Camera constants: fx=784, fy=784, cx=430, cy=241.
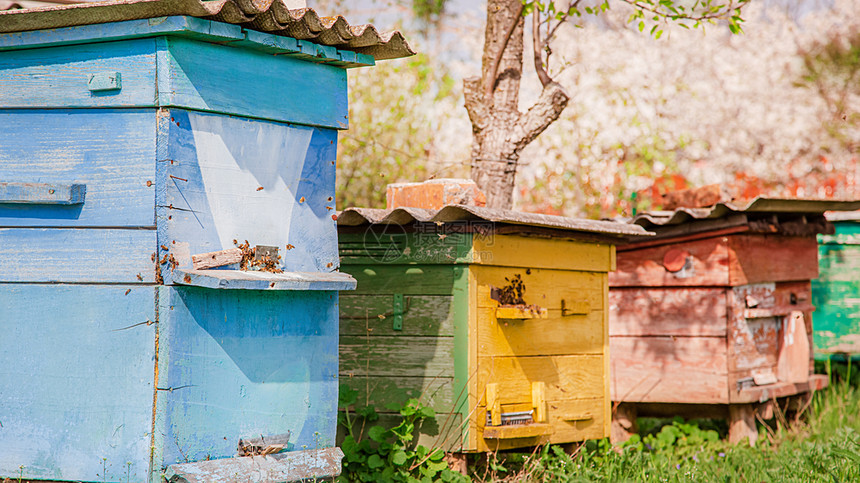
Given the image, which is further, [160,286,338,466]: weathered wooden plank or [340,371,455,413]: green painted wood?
[340,371,455,413]: green painted wood

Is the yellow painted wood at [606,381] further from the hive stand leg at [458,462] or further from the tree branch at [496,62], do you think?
the tree branch at [496,62]

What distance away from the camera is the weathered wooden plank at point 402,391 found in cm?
390

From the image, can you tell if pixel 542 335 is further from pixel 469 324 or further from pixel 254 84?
pixel 254 84

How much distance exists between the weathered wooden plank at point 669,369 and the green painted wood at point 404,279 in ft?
7.39

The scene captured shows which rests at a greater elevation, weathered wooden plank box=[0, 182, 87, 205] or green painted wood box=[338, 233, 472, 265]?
weathered wooden plank box=[0, 182, 87, 205]

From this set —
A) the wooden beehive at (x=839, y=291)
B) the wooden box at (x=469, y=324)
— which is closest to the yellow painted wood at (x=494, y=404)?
the wooden box at (x=469, y=324)

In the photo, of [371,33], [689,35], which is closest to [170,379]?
[371,33]

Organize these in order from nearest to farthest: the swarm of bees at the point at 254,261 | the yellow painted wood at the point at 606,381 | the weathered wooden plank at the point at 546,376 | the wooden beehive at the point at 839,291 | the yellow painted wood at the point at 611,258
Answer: the swarm of bees at the point at 254,261 → the weathered wooden plank at the point at 546,376 → the yellow painted wood at the point at 606,381 → the yellow painted wood at the point at 611,258 → the wooden beehive at the point at 839,291

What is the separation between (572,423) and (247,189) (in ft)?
7.83

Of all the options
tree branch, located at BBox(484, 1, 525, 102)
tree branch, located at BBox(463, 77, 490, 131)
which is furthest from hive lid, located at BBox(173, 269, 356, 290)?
tree branch, located at BBox(484, 1, 525, 102)

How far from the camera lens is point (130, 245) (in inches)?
106

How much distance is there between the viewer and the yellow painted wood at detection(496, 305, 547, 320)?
3.90 meters

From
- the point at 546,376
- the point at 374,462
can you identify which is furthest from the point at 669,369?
the point at 374,462

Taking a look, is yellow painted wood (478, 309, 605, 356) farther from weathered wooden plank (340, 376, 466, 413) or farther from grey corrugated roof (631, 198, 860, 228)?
grey corrugated roof (631, 198, 860, 228)
